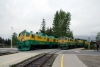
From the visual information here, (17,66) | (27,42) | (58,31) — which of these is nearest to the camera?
(17,66)

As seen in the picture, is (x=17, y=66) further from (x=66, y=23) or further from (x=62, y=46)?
(x=66, y=23)

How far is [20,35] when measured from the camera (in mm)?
37031

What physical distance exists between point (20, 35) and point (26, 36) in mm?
1271

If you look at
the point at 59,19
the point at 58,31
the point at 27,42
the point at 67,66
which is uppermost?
the point at 59,19

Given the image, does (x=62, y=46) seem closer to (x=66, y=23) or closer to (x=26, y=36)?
(x=26, y=36)

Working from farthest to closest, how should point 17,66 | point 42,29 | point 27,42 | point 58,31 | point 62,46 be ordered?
1. point 42,29
2. point 58,31
3. point 62,46
4. point 27,42
5. point 17,66

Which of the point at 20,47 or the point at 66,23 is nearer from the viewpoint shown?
the point at 20,47

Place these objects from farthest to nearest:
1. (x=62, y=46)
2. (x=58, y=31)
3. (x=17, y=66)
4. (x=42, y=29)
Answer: (x=42, y=29) < (x=58, y=31) < (x=62, y=46) < (x=17, y=66)

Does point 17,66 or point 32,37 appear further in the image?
point 32,37

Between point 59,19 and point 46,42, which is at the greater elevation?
point 59,19

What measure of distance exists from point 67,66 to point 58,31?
233 feet

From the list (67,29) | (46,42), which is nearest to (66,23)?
(67,29)

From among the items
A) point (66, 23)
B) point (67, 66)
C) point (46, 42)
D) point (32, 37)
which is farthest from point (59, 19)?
point (67, 66)

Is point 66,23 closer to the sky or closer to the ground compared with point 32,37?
closer to the sky
